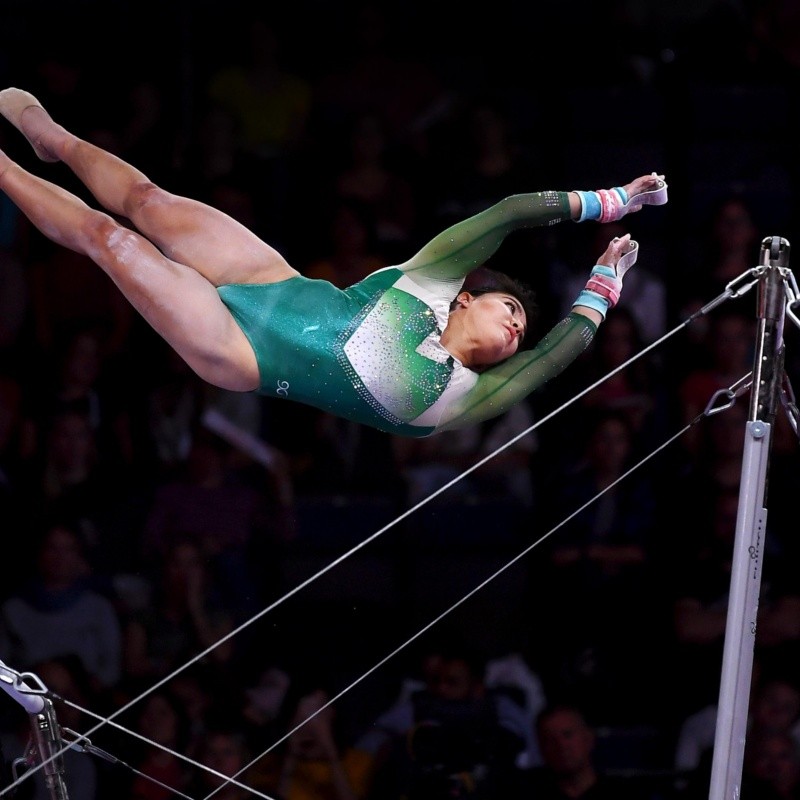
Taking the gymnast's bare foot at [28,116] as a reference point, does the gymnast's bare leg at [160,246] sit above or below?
below

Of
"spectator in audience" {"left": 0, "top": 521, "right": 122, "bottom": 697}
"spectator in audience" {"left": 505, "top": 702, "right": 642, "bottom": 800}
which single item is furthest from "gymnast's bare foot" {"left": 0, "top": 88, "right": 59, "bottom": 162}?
"spectator in audience" {"left": 505, "top": 702, "right": 642, "bottom": 800}

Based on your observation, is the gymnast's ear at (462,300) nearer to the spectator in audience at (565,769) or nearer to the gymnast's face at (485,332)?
the gymnast's face at (485,332)

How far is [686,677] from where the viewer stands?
12.7 feet

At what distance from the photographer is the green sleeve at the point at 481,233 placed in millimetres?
2682

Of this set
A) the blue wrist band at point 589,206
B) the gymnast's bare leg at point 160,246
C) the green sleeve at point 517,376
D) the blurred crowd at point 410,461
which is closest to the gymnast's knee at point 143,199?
the gymnast's bare leg at point 160,246

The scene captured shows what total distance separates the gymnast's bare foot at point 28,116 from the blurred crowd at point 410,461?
1.75 ft

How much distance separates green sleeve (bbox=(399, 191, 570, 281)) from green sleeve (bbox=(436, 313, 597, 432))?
0.22 metres

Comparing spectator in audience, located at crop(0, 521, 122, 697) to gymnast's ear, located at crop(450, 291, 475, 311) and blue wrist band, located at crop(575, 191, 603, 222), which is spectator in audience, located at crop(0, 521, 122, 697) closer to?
gymnast's ear, located at crop(450, 291, 475, 311)

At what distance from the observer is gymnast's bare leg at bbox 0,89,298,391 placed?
2.61m

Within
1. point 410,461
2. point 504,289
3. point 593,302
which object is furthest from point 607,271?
point 410,461

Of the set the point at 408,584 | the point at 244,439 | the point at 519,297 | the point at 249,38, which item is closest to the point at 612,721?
the point at 408,584

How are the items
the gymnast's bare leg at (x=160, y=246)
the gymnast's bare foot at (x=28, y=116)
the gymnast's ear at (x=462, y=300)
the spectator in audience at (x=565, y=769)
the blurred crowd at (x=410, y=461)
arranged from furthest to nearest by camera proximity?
the spectator in audience at (x=565, y=769), the blurred crowd at (x=410, y=461), the gymnast's bare foot at (x=28, y=116), the gymnast's ear at (x=462, y=300), the gymnast's bare leg at (x=160, y=246)

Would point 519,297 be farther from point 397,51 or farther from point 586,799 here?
point 586,799

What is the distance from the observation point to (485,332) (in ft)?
8.85
